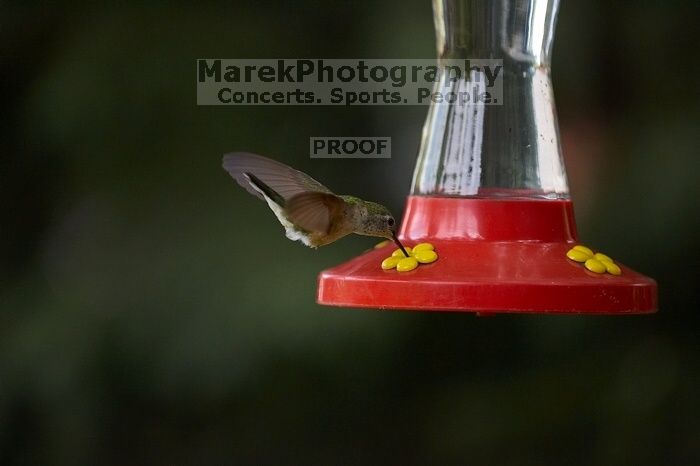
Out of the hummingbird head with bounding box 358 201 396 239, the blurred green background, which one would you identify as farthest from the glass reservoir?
the blurred green background

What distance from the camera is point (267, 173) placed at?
2760 millimetres

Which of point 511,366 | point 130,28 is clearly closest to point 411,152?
point 511,366

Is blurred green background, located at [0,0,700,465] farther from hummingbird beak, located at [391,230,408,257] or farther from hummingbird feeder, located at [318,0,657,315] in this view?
hummingbird beak, located at [391,230,408,257]

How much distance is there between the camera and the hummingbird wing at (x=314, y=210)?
8.18 feet

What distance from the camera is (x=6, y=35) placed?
4.99 metres

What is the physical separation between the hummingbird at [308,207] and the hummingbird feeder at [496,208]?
0.32 ft

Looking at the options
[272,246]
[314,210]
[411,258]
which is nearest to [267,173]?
[314,210]

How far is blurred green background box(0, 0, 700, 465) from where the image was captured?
4.91 meters

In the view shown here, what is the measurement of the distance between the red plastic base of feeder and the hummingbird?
96 millimetres

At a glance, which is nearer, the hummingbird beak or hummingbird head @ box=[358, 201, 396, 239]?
the hummingbird beak

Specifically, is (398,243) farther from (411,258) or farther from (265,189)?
(265,189)

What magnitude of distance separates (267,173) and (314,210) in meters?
0.22

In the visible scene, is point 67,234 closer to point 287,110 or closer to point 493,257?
point 287,110

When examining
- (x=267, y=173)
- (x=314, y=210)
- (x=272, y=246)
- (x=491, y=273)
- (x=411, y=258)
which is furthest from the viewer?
(x=272, y=246)
